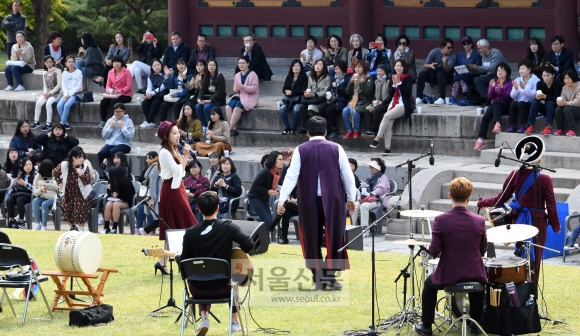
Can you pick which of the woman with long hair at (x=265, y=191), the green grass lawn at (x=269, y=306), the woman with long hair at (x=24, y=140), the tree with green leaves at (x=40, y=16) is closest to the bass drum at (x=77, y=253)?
the green grass lawn at (x=269, y=306)

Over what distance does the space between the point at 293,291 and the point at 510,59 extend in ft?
35.4

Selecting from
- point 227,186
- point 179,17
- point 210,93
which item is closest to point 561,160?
point 227,186

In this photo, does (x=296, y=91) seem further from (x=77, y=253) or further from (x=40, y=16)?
(x=40, y=16)

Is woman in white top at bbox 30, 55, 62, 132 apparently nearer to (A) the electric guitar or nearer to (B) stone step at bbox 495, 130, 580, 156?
(B) stone step at bbox 495, 130, 580, 156

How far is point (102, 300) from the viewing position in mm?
11148

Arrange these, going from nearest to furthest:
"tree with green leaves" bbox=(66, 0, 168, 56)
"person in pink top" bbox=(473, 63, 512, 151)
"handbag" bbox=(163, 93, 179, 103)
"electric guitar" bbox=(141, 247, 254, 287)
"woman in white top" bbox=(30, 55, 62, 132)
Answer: "electric guitar" bbox=(141, 247, 254, 287)
"person in pink top" bbox=(473, 63, 512, 151)
"handbag" bbox=(163, 93, 179, 103)
"woman in white top" bbox=(30, 55, 62, 132)
"tree with green leaves" bbox=(66, 0, 168, 56)

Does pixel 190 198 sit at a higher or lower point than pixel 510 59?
lower

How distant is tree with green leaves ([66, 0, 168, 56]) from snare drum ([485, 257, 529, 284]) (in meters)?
29.2

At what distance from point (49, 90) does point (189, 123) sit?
12.9ft

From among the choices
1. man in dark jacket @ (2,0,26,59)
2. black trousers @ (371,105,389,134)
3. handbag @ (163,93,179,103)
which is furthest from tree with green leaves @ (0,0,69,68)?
black trousers @ (371,105,389,134)

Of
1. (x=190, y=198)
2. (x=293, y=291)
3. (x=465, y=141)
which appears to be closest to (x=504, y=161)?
(x=465, y=141)

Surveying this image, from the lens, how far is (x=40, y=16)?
107ft

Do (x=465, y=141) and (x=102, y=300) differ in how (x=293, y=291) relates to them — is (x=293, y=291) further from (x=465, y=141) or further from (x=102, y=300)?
(x=465, y=141)

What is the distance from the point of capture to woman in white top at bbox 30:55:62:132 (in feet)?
69.7
